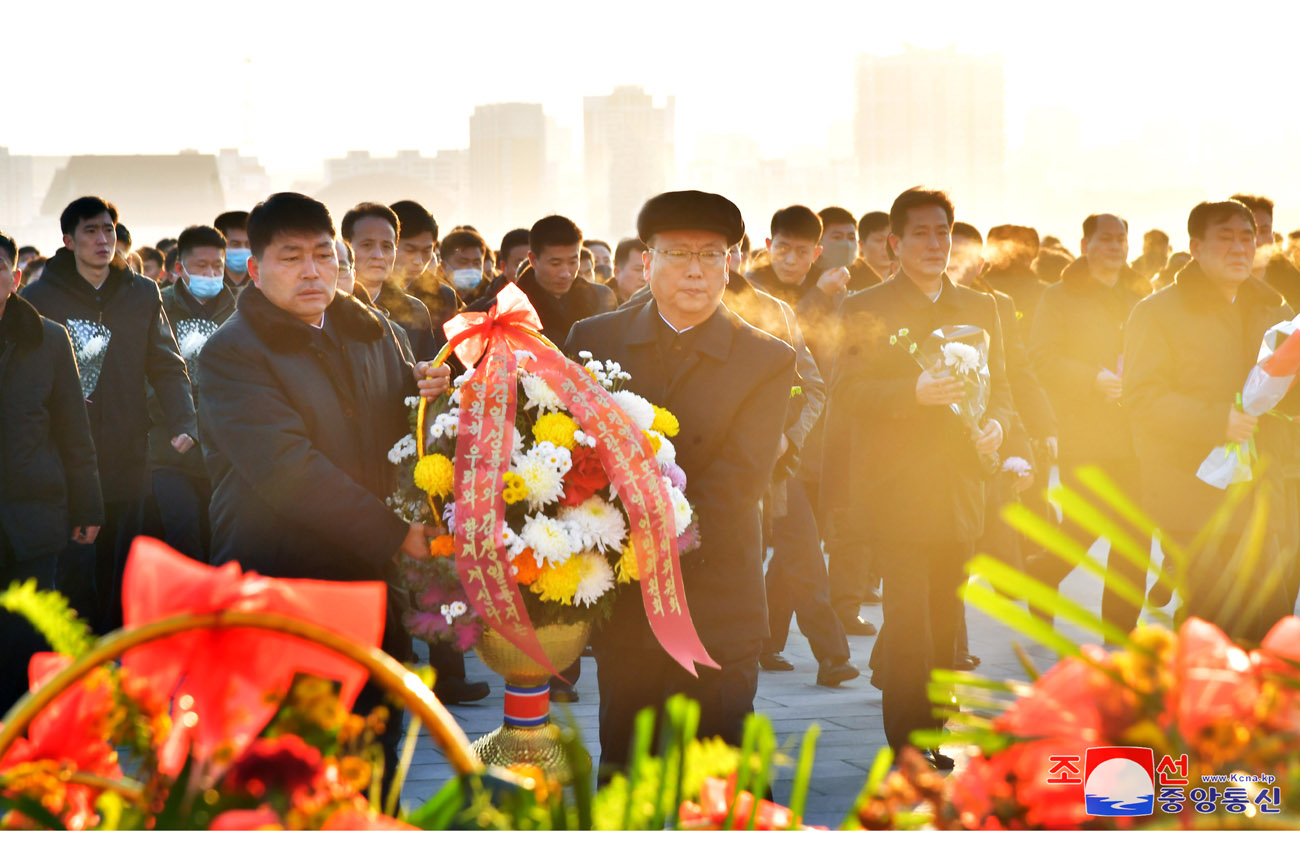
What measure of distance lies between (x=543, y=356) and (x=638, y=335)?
0.62 meters

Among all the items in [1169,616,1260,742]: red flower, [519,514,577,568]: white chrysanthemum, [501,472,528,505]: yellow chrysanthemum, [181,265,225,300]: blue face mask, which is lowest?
[519,514,577,568]: white chrysanthemum

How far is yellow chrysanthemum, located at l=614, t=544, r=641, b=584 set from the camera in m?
3.20

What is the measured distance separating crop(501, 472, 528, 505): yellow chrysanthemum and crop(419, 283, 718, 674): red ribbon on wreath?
0.02 meters

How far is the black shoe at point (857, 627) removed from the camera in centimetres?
764

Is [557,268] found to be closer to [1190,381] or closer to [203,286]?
[203,286]

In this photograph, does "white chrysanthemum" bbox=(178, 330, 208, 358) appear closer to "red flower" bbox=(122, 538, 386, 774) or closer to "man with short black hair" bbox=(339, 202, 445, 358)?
"man with short black hair" bbox=(339, 202, 445, 358)

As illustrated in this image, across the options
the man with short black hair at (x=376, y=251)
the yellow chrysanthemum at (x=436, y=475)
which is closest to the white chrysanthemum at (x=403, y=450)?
the yellow chrysanthemum at (x=436, y=475)

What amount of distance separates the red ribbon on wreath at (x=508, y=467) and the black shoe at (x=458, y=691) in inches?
112

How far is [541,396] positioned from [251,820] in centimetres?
235

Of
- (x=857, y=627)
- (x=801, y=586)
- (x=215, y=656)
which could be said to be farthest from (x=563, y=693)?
(x=215, y=656)

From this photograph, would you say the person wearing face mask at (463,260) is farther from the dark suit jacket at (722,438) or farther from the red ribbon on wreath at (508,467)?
the red ribbon on wreath at (508,467)

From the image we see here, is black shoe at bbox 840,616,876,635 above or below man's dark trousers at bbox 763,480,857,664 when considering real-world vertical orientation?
below

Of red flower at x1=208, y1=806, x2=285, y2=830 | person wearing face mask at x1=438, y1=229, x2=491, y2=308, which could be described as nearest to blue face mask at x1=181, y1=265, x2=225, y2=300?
person wearing face mask at x1=438, y1=229, x2=491, y2=308

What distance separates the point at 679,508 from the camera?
3.29 metres
